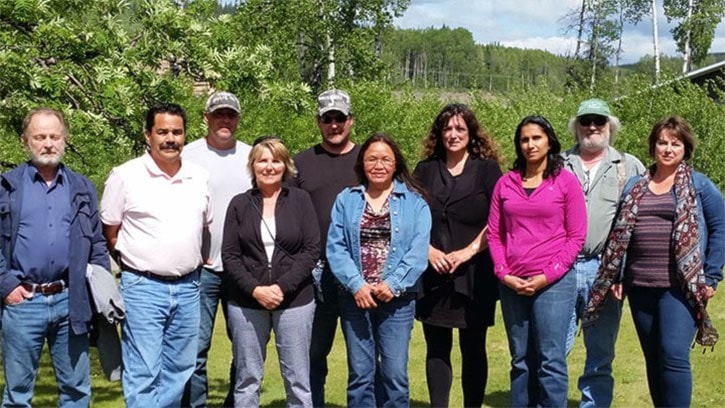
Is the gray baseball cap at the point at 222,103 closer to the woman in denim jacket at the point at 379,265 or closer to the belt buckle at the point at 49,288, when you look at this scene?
the woman in denim jacket at the point at 379,265

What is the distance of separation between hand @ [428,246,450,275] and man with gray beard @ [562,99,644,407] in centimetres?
86

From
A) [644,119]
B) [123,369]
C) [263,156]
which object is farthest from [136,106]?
[644,119]

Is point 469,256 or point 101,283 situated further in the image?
point 469,256

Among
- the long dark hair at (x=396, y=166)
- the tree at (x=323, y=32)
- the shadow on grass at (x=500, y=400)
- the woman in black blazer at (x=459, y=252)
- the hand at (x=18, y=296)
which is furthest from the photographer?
the tree at (x=323, y=32)

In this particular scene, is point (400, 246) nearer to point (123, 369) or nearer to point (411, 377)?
point (123, 369)

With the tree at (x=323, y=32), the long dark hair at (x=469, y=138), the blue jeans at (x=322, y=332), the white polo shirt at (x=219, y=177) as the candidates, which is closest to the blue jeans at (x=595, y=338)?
the long dark hair at (x=469, y=138)

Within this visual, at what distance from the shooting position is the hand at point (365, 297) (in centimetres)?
517

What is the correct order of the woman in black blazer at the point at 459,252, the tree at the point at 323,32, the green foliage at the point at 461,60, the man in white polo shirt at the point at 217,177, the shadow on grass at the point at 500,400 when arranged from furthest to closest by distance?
the green foliage at the point at 461,60 → the tree at the point at 323,32 → the shadow on grass at the point at 500,400 → the man in white polo shirt at the point at 217,177 → the woman in black blazer at the point at 459,252

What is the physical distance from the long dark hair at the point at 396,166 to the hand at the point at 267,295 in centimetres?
95

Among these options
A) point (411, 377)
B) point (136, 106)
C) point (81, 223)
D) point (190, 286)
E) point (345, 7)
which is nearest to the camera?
point (81, 223)

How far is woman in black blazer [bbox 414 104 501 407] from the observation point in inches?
218

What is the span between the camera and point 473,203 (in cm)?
556

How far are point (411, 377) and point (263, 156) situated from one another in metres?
3.83

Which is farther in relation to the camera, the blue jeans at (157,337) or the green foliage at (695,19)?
the green foliage at (695,19)
